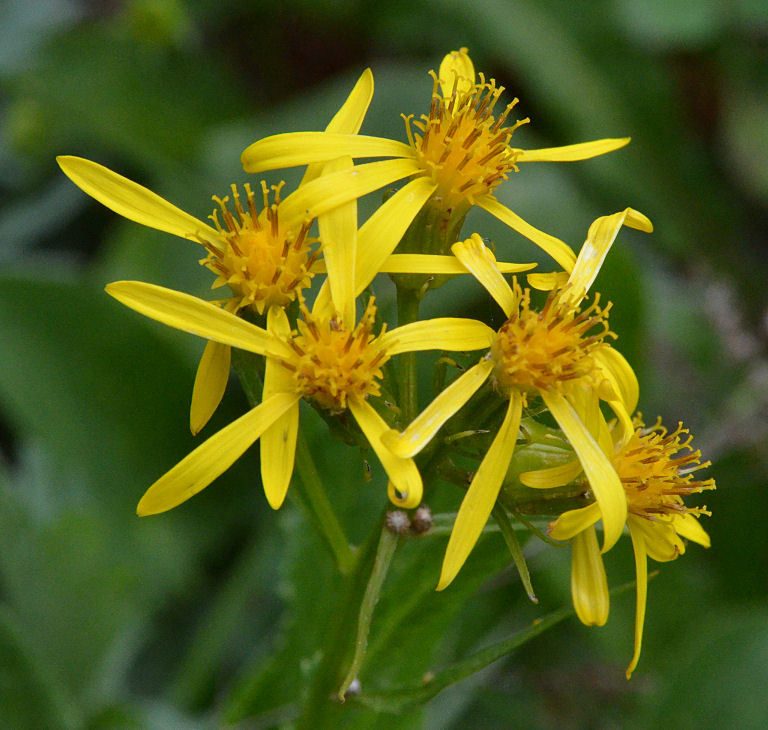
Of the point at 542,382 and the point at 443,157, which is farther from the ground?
the point at 443,157

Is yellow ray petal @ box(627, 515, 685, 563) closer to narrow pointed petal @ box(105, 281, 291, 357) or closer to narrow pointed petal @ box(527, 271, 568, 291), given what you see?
narrow pointed petal @ box(527, 271, 568, 291)

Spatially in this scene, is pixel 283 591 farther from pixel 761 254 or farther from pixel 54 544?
pixel 761 254

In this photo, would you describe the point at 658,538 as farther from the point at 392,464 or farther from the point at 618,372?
the point at 392,464

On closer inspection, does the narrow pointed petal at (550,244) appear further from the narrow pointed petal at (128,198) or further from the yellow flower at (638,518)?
the narrow pointed petal at (128,198)

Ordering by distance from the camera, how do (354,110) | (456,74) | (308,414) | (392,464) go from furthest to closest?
(308,414) → (456,74) → (354,110) → (392,464)

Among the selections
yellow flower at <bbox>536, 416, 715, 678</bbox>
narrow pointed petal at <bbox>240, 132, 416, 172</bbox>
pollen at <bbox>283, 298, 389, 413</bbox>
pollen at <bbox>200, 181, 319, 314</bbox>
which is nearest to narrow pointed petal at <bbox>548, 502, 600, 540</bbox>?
yellow flower at <bbox>536, 416, 715, 678</bbox>

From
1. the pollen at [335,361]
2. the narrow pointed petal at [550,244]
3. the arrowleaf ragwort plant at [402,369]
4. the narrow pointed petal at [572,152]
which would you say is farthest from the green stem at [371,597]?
the narrow pointed petal at [572,152]

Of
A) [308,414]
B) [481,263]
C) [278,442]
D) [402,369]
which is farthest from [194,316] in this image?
[308,414]
